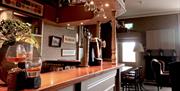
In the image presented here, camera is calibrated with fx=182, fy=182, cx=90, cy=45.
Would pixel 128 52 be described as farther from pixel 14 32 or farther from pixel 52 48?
pixel 14 32

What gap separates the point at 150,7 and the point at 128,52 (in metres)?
2.32

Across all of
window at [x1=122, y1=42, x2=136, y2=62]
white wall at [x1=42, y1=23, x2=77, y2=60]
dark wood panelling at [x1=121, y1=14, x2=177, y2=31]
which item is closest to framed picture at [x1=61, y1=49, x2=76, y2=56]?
white wall at [x1=42, y1=23, x2=77, y2=60]

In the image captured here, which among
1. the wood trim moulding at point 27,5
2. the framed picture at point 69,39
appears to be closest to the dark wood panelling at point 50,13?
the wood trim moulding at point 27,5

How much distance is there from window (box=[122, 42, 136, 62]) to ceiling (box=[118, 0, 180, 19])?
127 cm

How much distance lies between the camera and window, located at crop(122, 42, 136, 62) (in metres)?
8.30

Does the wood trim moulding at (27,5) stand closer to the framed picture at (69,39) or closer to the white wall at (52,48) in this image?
the white wall at (52,48)

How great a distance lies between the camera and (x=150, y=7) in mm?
7035

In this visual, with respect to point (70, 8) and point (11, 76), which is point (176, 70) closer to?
point (70, 8)

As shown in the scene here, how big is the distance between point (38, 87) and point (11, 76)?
0.14 m

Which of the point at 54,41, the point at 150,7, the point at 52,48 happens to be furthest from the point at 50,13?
the point at 150,7

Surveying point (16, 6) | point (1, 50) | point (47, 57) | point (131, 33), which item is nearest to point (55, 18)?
point (47, 57)

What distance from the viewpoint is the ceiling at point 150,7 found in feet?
20.7

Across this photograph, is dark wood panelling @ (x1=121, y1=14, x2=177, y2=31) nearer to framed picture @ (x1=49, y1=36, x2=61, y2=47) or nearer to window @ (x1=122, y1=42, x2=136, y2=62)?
window @ (x1=122, y1=42, x2=136, y2=62)

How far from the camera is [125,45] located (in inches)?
333
